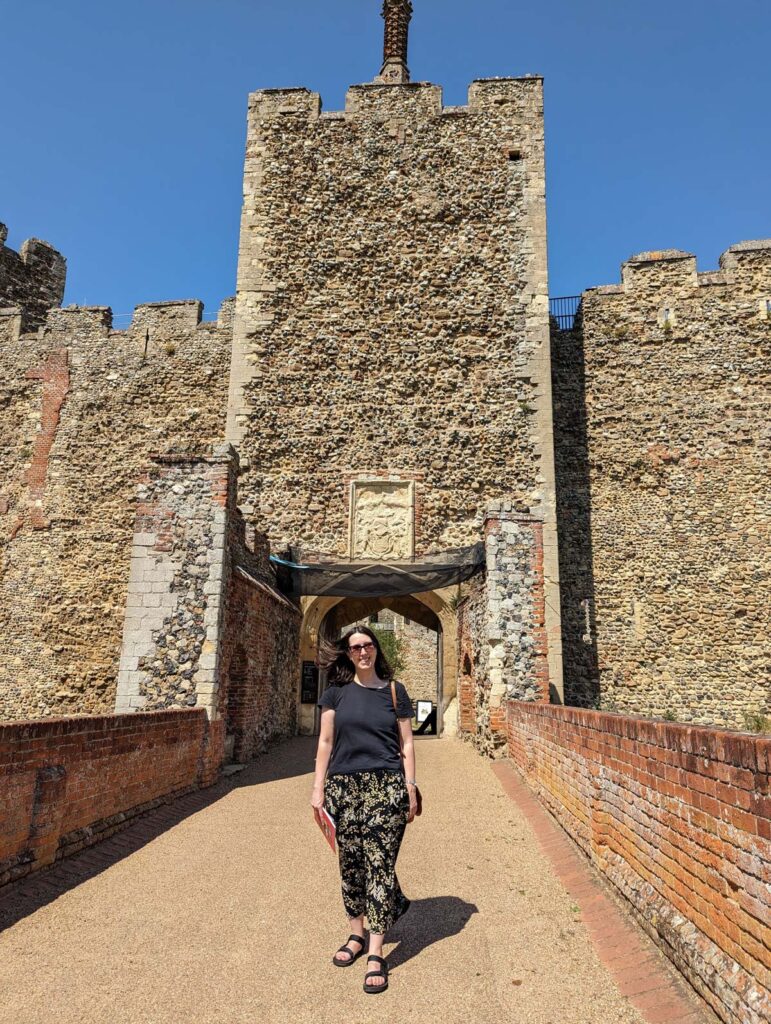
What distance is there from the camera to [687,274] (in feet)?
48.4

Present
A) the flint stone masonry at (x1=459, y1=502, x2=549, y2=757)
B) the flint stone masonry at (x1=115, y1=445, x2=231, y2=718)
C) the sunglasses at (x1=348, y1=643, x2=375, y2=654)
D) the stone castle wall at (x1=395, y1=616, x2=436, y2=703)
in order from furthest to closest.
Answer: the stone castle wall at (x1=395, y1=616, x2=436, y2=703) → the flint stone masonry at (x1=459, y1=502, x2=549, y2=757) → the flint stone masonry at (x1=115, y1=445, x2=231, y2=718) → the sunglasses at (x1=348, y1=643, x2=375, y2=654)

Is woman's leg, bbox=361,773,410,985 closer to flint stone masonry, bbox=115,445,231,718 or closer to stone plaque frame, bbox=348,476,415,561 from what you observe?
flint stone masonry, bbox=115,445,231,718

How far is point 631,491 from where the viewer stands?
14086 millimetres

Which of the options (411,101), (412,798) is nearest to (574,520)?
(411,101)

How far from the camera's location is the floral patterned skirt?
3.35 metres

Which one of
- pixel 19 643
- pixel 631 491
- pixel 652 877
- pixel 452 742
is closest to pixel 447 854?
pixel 652 877

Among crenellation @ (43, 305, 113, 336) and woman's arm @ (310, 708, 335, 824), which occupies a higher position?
crenellation @ (43, 305, 113, 336)

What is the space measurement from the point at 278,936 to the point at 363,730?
1.18 meters

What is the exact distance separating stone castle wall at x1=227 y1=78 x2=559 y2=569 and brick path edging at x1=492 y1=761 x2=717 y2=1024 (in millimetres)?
7595

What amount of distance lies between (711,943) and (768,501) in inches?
490

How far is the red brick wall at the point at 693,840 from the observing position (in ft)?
7.93

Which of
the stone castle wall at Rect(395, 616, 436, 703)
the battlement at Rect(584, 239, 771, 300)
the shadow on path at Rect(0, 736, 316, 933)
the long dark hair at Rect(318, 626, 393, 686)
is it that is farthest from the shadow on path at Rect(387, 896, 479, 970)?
the stone castle wall at Rect(395, 616, 436, 703)

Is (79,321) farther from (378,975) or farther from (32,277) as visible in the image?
(378,975)

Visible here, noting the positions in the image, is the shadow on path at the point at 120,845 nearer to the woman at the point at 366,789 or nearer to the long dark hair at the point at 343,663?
the woman at the point at 366,789
